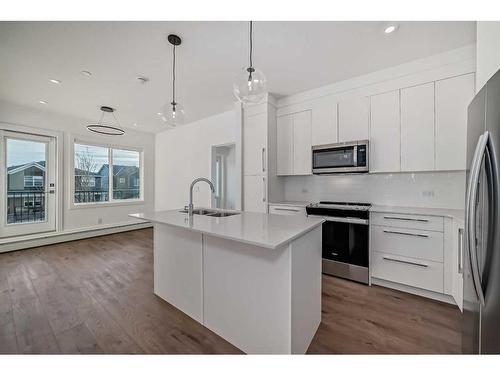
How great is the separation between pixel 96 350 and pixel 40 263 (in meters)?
2.70

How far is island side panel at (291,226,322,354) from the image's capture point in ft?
4.38

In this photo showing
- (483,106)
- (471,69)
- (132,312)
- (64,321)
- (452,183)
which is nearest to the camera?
(483,106)

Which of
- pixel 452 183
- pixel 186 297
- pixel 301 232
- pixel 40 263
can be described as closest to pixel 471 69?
pixel 452 183

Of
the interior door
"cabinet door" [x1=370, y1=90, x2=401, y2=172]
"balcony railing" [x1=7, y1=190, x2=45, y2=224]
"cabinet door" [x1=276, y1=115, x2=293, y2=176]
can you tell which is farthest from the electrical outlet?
"balcony railing" [x1=7, y1=190, x2=45, y2=224]

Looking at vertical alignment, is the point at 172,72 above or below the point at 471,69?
above

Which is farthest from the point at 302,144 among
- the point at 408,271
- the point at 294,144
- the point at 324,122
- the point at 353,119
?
the point at 408,271

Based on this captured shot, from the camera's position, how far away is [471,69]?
2.20 meters

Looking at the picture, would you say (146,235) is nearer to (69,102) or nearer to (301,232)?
(69,102)

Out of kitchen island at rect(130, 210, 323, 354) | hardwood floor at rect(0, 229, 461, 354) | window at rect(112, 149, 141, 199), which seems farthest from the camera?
window at rect(112, 149, 141, 199)

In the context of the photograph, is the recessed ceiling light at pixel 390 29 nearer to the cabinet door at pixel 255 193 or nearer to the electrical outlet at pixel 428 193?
the electrical outlet at pixel 428 193

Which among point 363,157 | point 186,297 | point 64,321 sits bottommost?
point 64,321

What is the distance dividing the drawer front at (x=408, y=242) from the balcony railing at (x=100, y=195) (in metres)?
5.63

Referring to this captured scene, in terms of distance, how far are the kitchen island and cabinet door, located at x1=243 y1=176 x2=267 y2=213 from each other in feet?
4.83

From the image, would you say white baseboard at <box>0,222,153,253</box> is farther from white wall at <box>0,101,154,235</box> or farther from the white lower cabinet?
the white lower cabinet
